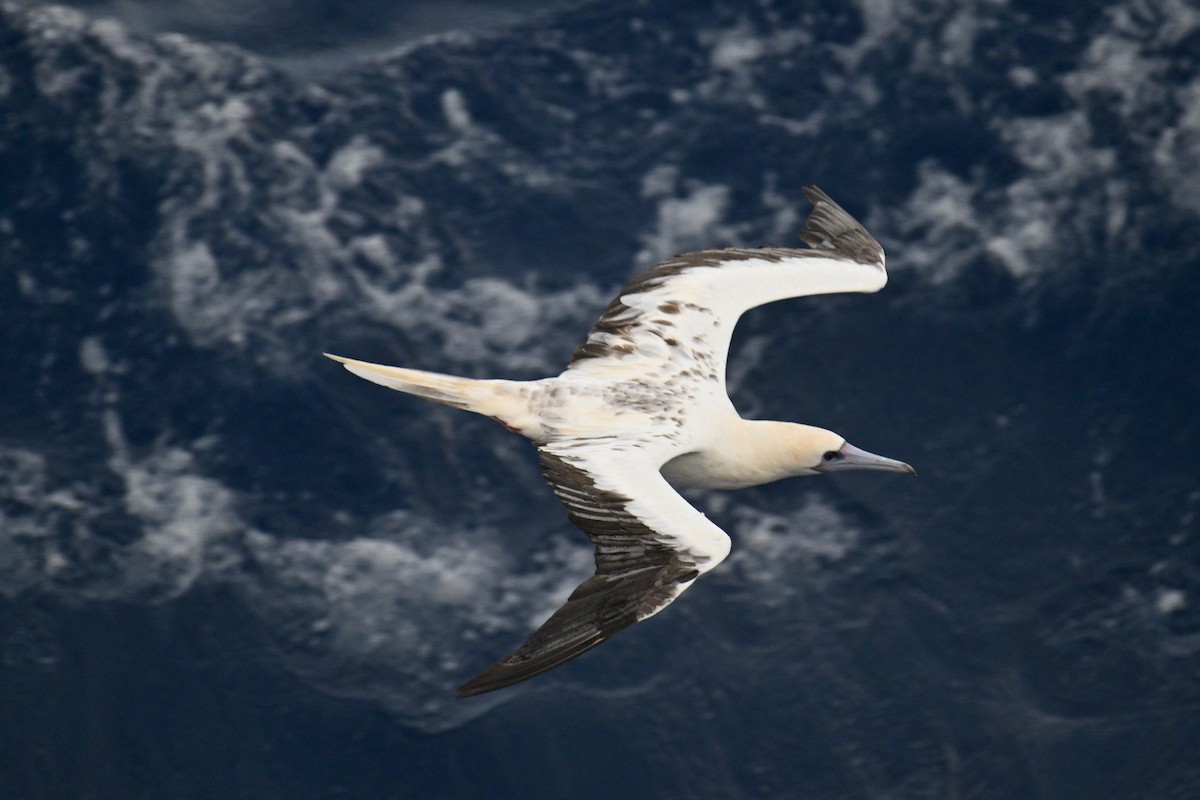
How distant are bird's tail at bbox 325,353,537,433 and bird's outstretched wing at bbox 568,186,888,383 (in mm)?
777

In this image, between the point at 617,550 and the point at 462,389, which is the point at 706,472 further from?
the point at 462,389

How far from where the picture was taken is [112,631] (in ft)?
46.2

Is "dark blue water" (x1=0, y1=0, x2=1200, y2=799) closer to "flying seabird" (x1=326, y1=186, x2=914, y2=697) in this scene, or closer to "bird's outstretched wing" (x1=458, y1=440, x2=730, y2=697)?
"flying seabird" (x1=326, y1=186, x2=914, y2=697)

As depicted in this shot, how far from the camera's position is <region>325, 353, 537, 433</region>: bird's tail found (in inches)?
469

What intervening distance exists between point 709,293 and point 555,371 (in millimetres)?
2705

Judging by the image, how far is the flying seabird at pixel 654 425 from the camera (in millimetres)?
10492

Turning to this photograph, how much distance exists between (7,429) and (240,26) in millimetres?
5407

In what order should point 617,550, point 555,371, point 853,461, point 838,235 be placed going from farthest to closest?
1. point 555,371
2. point 838,235
3. point 853,461
4. point 617,550

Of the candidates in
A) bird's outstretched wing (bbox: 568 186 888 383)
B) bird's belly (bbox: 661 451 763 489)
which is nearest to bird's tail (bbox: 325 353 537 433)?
bird's outstretched wing (bbox: 568 186 888 383)

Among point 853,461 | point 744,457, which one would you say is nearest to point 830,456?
point 853,461

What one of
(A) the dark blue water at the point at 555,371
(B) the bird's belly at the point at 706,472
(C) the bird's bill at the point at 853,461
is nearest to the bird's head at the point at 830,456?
(C) the bird's bill at the point at 853,461

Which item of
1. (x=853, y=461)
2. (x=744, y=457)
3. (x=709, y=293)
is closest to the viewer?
(x=744, y=457)

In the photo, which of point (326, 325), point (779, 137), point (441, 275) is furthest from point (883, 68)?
point (326, 325)

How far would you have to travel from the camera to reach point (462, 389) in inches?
473
